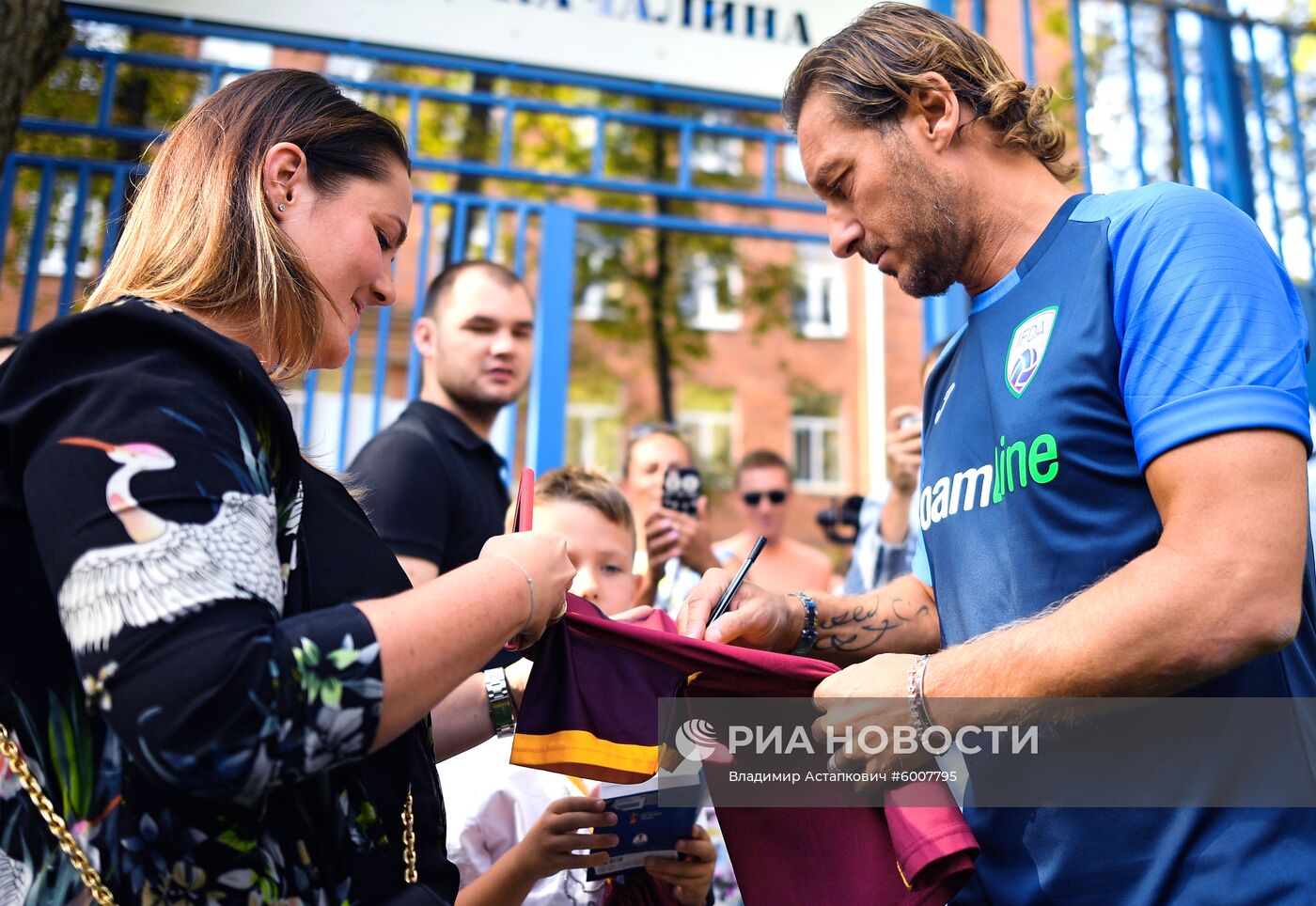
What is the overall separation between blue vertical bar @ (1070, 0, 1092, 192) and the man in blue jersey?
9.18 feet

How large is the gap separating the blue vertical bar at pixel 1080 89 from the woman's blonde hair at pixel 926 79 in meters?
2.69

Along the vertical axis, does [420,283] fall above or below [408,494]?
above

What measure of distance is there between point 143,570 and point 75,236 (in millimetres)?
4057

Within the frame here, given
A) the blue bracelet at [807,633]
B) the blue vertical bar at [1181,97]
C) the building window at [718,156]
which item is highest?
the building window at [718,156]

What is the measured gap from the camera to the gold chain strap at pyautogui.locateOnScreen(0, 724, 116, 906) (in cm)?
128

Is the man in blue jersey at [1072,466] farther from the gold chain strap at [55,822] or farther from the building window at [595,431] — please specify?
the building window at [595,431]

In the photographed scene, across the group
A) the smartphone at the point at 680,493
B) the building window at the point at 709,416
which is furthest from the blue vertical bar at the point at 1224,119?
the building window at the point at 709,416

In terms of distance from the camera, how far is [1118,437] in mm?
1713

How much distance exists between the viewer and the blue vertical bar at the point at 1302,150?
5.45m

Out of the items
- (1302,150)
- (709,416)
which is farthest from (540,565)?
(709,416)

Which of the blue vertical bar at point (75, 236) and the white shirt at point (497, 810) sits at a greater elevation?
the blue vertical bar at point (75, 236)

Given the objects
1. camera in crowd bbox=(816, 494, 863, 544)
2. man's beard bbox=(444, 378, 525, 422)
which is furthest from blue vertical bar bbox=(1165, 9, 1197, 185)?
man's beard bbox=(444, 378, 525, 422)

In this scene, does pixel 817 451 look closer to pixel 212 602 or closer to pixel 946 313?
pixel 946 313

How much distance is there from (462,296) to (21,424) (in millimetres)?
3016
